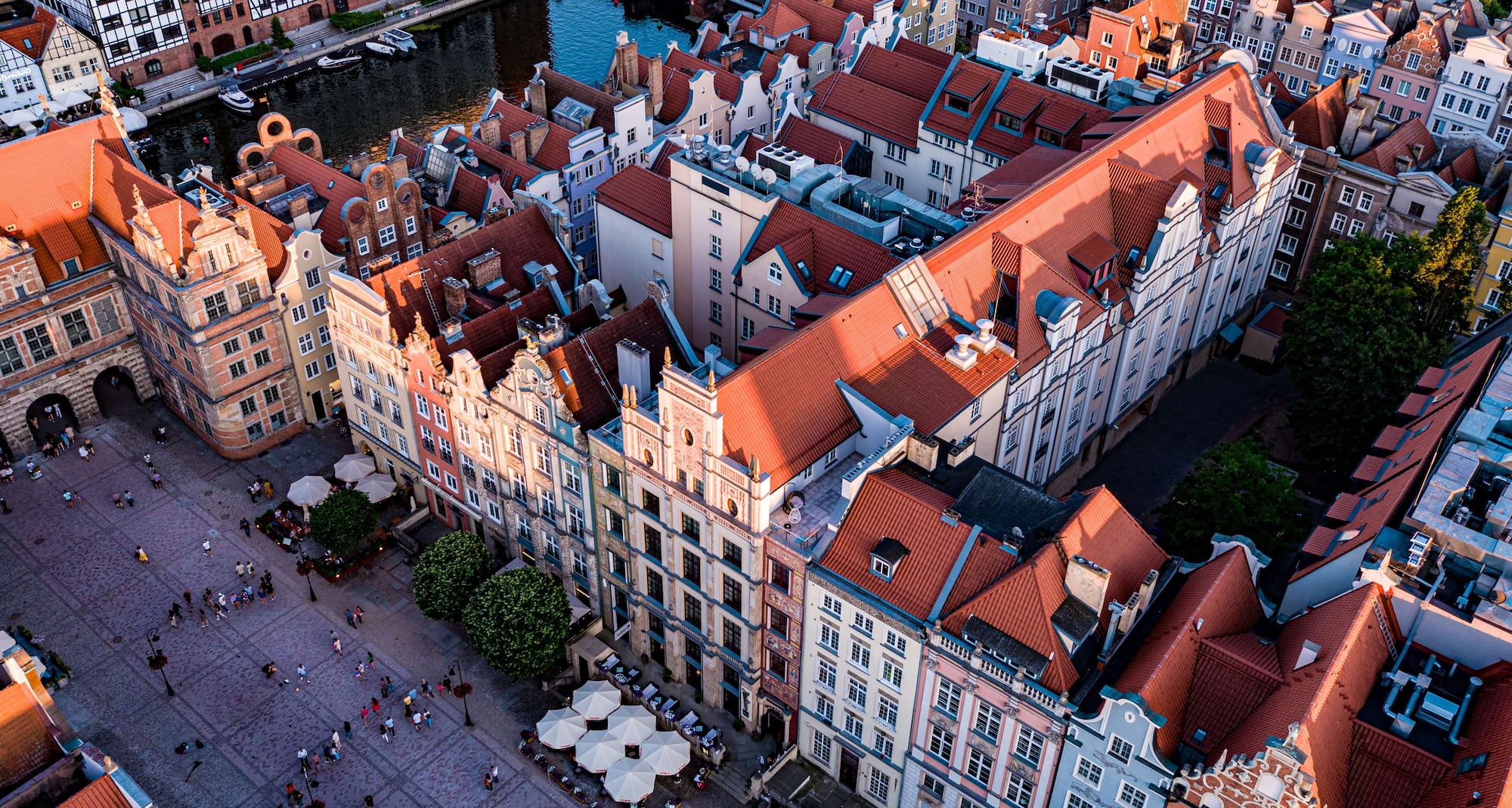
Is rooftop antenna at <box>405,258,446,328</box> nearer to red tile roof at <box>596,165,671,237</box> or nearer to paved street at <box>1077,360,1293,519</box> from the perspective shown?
red tile roof at <box>596,165,671,237</box>

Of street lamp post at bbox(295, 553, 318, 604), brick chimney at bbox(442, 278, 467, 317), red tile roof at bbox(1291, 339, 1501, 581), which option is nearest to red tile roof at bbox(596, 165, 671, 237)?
brick chimney at bbox(442, 278, 467, 317)

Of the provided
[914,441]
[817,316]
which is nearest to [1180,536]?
[914,441]

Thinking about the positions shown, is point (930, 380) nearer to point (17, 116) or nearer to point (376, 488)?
point (376, 488)

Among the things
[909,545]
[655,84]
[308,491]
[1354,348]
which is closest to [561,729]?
[909,545]

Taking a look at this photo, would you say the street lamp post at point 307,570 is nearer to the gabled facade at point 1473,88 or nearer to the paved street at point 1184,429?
the paved street at point 1184,429

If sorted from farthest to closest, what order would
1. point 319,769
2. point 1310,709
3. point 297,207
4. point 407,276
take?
point 297,207 < point 407,276 < point 319,769 < point 1310,709

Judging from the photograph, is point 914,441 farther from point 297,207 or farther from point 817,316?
point 297,207

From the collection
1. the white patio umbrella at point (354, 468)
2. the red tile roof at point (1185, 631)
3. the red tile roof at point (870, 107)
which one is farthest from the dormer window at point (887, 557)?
the red tile roof at point (870, 107)
